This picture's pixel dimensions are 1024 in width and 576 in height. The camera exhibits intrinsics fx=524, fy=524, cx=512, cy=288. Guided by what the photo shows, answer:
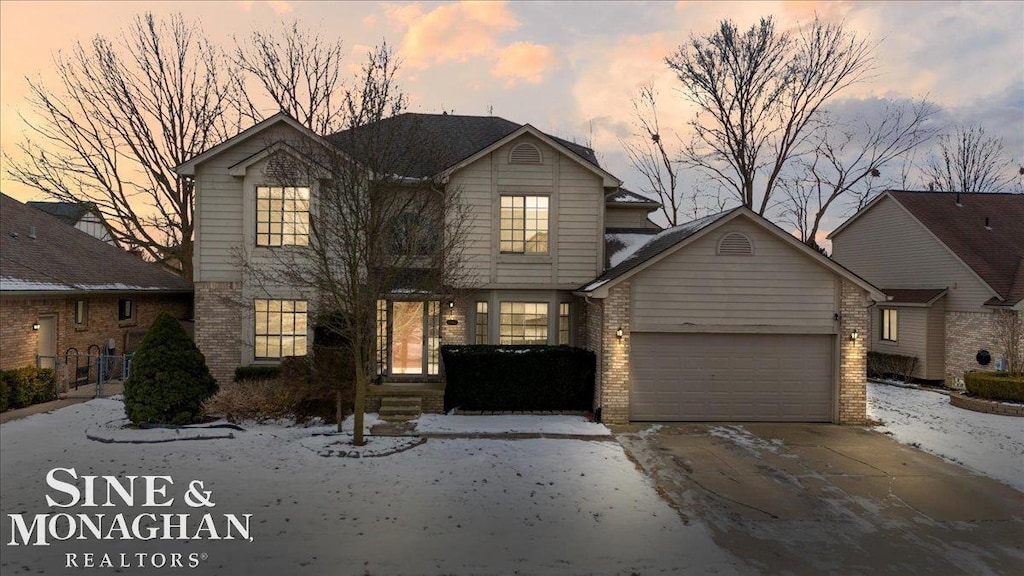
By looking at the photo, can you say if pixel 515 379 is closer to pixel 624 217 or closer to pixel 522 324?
pixel 522 324

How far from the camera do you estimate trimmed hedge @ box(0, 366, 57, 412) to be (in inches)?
426

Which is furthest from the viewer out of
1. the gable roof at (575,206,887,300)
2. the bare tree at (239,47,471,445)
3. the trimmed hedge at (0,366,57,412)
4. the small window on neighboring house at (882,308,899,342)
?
the small window on neighboring house at (882,308,899,342)

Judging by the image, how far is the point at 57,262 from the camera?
14.1 m

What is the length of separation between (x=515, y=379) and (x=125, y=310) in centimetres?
1343

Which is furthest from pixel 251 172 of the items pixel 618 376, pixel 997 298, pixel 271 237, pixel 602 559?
pixel 997 298

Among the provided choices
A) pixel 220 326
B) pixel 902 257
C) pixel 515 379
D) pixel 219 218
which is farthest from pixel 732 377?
pixel 219 218

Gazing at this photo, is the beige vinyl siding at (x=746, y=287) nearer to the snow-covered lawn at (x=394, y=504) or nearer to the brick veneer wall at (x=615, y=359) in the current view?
the brick veneer wall at (x=615, y=359)

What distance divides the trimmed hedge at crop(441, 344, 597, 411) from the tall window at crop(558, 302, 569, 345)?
1.62m

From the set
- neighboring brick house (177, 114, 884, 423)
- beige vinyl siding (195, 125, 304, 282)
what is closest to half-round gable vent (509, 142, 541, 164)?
neighboring brick house (177, 114, 884, 423)

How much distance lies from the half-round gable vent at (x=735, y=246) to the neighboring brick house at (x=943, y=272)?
959 centimetres

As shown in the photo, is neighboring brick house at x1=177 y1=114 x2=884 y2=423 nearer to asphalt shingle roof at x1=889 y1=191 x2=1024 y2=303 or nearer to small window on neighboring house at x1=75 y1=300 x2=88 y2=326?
small window on neighboring house at x1=75 y1=300 x2=88 y2=326

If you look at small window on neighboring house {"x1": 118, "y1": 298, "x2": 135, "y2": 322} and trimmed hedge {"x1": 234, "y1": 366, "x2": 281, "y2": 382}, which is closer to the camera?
trimmed hedge {"x1": 234, "y1": 366, "x2": 281, "y2": 382}

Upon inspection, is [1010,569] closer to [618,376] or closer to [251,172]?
[618,376]

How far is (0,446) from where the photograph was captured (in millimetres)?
8211
